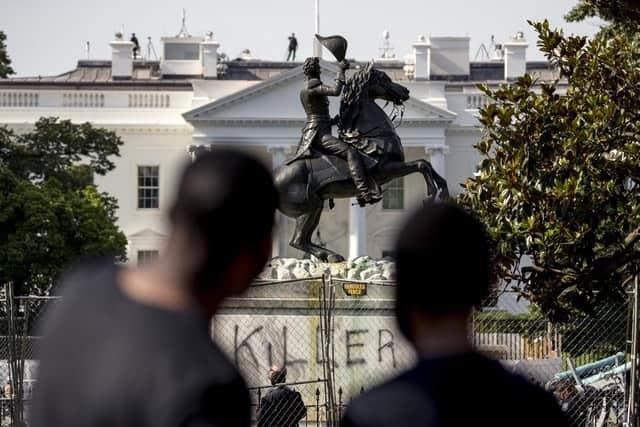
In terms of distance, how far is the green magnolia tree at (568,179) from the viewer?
11.3m

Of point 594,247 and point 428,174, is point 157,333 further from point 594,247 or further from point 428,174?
point 428,174

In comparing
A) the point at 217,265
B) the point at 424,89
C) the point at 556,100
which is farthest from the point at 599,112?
the point at 424,89

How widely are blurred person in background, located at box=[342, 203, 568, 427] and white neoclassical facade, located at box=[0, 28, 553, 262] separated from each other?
186 ft

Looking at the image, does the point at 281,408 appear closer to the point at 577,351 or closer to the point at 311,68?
the point at 577,351

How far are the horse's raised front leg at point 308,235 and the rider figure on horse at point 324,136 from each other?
0.49 m

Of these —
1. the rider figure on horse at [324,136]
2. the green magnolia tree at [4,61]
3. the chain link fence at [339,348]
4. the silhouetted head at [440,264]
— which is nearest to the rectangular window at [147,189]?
the green magnolia tree at [4,61]

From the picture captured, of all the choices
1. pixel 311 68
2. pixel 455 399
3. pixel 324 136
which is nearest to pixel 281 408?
pixel 324 136

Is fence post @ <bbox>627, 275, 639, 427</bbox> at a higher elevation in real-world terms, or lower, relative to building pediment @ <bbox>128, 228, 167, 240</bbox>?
higher

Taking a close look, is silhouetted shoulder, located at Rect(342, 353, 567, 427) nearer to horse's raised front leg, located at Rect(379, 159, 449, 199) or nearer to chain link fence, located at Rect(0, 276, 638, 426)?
chain link fence, located at Rect(0, 276, 638, 426)

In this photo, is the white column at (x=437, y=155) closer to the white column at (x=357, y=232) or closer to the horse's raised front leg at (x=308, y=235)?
the white column at (x=357, y=232)

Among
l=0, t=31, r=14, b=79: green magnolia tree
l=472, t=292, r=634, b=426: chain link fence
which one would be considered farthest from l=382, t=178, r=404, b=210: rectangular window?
l=472, t=292, r=634, b=426: chain link fence

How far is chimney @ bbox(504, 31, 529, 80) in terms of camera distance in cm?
6881

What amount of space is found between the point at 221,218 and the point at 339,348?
10952mm

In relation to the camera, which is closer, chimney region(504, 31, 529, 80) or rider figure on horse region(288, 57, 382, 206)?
rider figure on horse region(288, 57, 382, 206)
